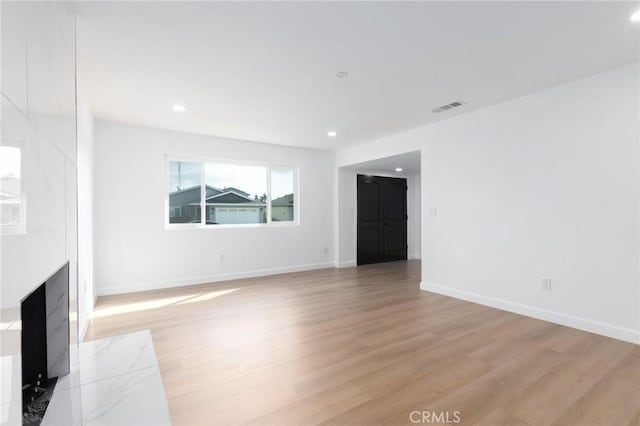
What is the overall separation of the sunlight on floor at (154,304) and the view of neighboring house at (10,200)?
324 cm

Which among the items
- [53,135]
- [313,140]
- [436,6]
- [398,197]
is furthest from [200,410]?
[398,197]

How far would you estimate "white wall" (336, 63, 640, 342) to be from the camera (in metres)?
2.75

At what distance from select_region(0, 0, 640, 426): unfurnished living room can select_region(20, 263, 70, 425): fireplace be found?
15 mm

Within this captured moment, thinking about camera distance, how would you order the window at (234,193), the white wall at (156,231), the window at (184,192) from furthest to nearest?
the window at (234,193)
the window at (184,192)
the white wall at (156,231)

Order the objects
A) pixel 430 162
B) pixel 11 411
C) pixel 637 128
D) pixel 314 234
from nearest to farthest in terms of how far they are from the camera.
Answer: pixel 11 411 < pixel 637 128 < pixel 430 162 < pixel 314 234

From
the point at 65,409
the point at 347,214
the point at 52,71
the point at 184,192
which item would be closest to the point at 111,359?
the point at 65,409

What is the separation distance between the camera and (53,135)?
1.31 meters

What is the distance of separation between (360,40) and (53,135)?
2.00 meters

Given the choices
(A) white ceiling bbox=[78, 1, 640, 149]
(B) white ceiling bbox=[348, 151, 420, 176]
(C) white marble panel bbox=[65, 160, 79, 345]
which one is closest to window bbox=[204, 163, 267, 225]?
(A) white ceiling bbox=[78, 1, 640, 149]

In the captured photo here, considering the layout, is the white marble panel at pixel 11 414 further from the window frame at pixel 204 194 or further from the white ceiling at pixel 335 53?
the window frame at pixel 204 194

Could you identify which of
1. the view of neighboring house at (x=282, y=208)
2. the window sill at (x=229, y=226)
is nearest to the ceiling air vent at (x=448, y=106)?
the view of neighboring house at (x=282, y=208)

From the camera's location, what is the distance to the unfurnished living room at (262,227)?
1.35 metres

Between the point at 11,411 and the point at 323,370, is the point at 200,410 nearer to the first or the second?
the point at 323,370

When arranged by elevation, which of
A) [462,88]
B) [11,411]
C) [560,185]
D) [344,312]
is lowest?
[344,312]
